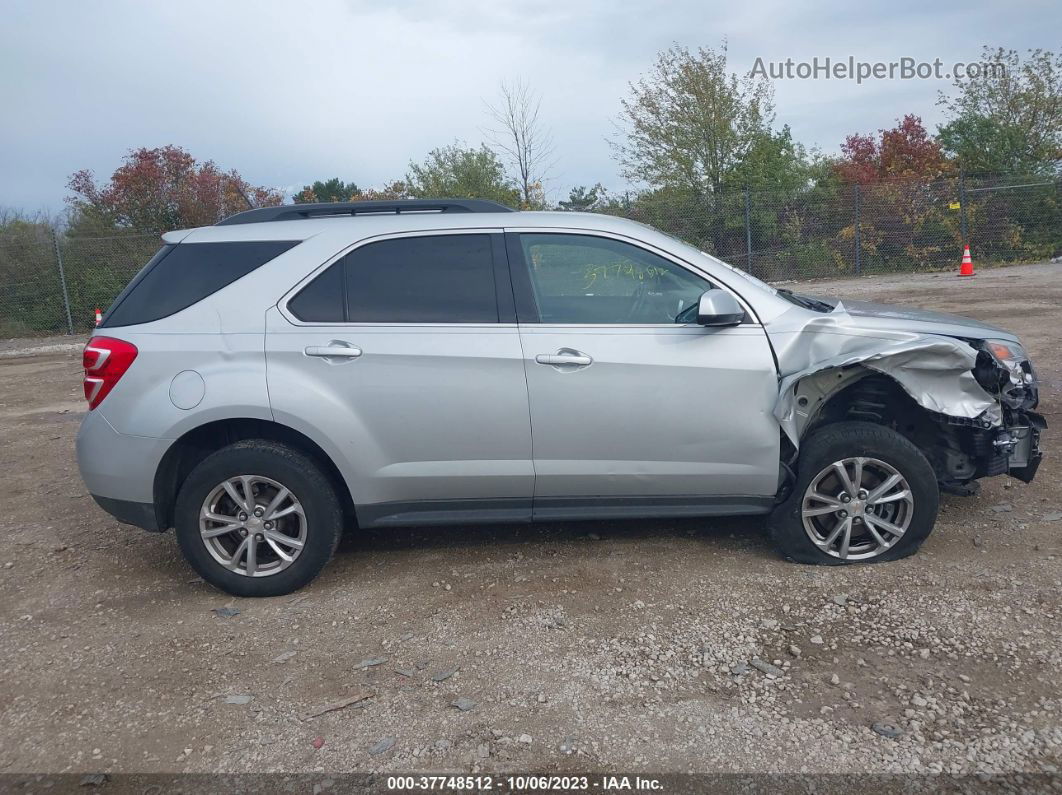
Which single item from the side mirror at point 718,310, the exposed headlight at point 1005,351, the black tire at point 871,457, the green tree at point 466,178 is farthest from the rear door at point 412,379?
the green tree at point 466,178

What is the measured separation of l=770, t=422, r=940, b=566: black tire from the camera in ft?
13.2

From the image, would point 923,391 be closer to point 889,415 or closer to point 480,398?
point 889,415

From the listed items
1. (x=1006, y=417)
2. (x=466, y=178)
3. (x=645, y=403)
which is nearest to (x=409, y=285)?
(x=645, y=403)

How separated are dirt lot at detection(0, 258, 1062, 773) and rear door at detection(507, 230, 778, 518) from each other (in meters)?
0.44

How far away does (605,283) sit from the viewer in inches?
172

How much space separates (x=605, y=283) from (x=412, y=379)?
44.5 inches

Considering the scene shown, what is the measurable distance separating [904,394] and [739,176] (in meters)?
18.7

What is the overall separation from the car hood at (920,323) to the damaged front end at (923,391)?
0.04 meters

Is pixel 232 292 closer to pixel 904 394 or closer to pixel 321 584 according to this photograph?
pixel 321 584

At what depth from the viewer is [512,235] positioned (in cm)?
428

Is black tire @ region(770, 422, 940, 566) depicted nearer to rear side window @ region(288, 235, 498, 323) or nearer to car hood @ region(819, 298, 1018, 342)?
car hood @ region(819, 298, 1018, 342)

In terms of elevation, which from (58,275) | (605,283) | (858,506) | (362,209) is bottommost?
(858,506)

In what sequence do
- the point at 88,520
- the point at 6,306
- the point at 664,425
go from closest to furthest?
the point at 664,425 → the point at 88,520 → the point at 6,306

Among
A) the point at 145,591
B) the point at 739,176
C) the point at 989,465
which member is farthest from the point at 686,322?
the point at 739,176
